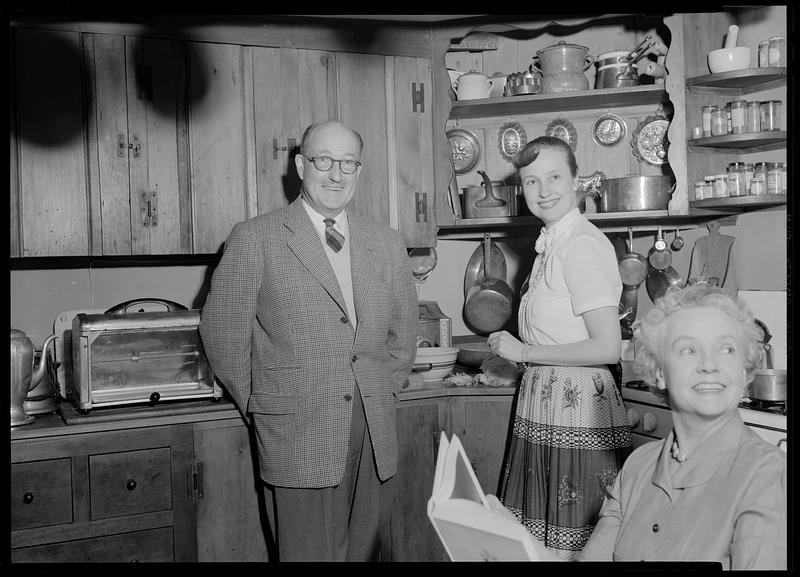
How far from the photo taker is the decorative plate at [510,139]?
314cm

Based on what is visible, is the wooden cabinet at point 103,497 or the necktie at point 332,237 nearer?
the wooden cabinet at point 103,497

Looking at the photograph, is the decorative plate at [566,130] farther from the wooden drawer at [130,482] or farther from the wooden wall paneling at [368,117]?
the wooden drawer at [130,482]

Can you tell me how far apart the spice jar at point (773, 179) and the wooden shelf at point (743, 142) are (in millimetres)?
94

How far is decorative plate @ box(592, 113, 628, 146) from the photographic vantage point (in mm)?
3066

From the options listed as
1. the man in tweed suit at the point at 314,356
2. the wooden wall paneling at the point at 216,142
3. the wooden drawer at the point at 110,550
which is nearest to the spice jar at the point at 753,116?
the man in tweed suit at the point at 314,356

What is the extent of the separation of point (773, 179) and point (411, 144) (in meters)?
1.26

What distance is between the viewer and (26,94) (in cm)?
246

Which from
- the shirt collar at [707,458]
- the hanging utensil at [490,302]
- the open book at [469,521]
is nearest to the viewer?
the open book at [469,521]

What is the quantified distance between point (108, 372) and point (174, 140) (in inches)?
31.8

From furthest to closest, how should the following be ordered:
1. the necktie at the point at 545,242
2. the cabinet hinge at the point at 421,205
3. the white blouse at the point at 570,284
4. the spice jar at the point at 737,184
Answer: the cabinet hinge at the point at 421,205
the spice jar at the point at 737,184
the necktie at the point at 545,242
the white blouse at the point at 570,284

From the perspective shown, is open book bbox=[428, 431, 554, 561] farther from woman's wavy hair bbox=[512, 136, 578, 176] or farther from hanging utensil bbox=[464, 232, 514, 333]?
hanging utensil bbox=[464, 232, 514, 333]

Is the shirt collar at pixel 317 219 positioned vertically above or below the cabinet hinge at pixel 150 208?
below

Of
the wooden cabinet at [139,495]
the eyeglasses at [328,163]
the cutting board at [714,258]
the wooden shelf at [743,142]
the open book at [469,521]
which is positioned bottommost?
the wooden cabinet at [139,495]
